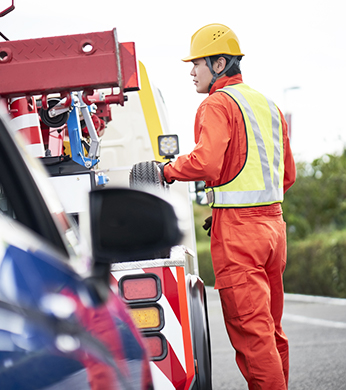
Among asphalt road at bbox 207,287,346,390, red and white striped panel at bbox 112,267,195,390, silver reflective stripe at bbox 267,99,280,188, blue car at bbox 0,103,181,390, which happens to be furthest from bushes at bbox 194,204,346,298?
blue car at bbox 0,103,181,390

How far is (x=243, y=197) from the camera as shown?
3375mm

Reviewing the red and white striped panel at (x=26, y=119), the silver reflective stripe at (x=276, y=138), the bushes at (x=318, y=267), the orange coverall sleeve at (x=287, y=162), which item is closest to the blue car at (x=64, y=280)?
the red and white striped panel at (x=26, y=119)

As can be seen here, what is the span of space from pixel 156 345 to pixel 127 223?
126cm

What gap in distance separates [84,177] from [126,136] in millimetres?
A: 2964

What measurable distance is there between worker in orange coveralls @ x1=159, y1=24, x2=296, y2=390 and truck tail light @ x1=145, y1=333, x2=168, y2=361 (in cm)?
80

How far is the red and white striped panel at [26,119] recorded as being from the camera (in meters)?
3.37

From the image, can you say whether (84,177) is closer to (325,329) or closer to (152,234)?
(152,234)

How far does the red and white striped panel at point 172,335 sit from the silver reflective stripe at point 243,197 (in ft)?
2.70

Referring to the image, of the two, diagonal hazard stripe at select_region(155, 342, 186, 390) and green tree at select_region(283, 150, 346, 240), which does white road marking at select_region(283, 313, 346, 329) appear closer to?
diagonal hazard stripe at select_region(155, 342, 186, 390)

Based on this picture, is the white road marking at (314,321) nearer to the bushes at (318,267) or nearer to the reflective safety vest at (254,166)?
the bushes at (318,267)

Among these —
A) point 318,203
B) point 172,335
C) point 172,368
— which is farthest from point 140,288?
point 318,203

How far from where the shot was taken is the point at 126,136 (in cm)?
600

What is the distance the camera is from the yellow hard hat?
3625mm

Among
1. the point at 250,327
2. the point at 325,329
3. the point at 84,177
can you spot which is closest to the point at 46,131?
the point at 84,177
